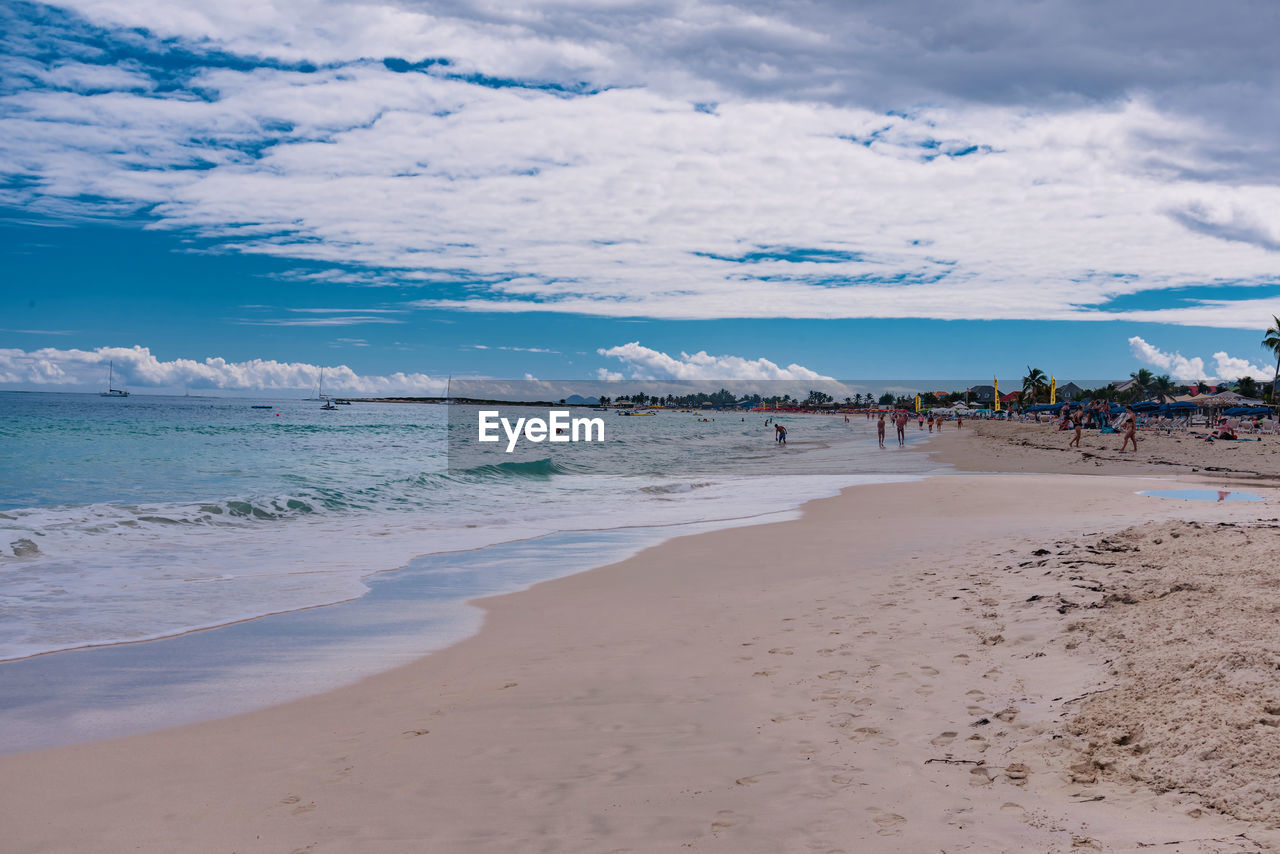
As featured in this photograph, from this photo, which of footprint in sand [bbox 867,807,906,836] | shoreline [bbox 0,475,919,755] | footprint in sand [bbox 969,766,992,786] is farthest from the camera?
shoreline [bbox 0,475,919,755]

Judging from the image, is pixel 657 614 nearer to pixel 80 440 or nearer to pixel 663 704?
pixel 663 704

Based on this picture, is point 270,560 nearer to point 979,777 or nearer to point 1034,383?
point 979,777

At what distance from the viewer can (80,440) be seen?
51.2m

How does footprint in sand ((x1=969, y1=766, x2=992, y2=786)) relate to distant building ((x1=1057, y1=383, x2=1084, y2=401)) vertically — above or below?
below

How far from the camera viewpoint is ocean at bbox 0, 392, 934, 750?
6.26 meters

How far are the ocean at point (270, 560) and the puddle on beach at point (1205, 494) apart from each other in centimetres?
834

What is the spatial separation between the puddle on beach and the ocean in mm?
8337

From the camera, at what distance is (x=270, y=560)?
12070 millimetres

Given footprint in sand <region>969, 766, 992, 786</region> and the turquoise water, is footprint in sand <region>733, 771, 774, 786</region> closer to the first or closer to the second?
footprint in sand <region>969, 766, 992, 786</region>

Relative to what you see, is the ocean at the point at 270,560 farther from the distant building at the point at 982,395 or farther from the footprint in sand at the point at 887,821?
the distant building at the point at 982,395

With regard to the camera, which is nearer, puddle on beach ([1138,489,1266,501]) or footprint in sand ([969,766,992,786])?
footprint in sand ([969,766,992,786])

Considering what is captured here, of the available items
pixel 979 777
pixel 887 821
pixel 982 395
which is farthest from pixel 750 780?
pixel 982 395

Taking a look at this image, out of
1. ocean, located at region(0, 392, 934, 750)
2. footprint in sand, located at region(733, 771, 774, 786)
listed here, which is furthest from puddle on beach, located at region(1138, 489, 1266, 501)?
footprint in sand, located at region(733, 771, 774, 786)

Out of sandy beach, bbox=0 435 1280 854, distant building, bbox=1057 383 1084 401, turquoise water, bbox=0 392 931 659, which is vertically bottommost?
turquoise water, bbox=0 392 931 659
